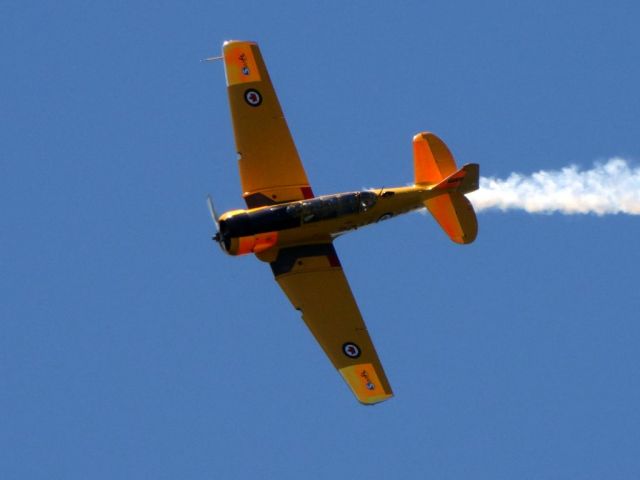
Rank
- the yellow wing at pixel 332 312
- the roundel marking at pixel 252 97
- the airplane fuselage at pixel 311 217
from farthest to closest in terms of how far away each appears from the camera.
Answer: the roundel marking at pixel 252 97 → the airplane fuselage at pixel 311 217 → the yellow wing at pixel 332 312

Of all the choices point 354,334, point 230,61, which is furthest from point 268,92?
point 354,334

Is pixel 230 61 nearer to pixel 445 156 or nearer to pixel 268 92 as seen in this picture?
A: pixel 268 92

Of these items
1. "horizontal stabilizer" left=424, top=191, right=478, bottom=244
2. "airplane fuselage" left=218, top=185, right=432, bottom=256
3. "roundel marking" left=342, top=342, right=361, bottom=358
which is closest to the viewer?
"roundel marking" left=342, top=342, right=361, bottom=358

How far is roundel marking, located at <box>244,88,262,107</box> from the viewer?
6750 cm

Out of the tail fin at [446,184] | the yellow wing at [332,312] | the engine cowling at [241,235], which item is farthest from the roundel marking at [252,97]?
the tail fin at [446,184]

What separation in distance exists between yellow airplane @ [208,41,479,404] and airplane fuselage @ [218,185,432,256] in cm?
2

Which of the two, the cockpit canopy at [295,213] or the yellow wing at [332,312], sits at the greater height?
the cockpit canopy at [295,213]

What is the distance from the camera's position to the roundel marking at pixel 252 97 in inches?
2657

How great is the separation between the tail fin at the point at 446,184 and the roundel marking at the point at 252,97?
13.0ft

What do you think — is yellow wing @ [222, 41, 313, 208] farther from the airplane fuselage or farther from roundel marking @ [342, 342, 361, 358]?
roundel marking @ [342, 342, 361, 358]

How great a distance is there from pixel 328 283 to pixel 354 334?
1.55 meters

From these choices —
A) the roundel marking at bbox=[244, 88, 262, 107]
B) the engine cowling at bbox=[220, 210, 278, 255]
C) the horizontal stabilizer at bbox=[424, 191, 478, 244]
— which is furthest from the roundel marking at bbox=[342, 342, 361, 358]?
the roundel marking at bbox=[244, 88, 262, 107]

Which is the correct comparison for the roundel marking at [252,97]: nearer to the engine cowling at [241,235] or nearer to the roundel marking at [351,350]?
the engine cowling at [241,235]

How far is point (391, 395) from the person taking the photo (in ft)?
213
